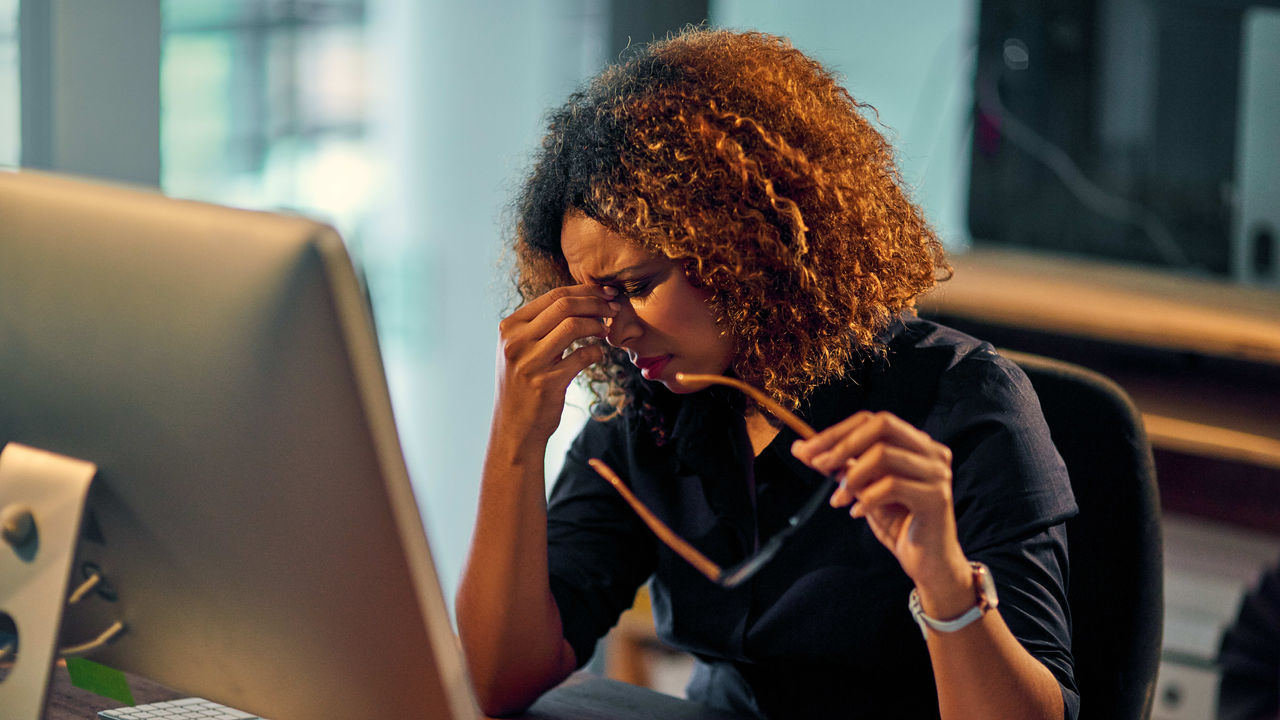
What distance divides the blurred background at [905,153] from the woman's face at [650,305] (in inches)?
6.5

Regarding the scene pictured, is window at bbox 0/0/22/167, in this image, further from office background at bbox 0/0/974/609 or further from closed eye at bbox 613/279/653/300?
closed eye at bbox 613/279/653/300

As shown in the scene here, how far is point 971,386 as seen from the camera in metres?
1.01

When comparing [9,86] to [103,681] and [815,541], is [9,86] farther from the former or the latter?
[815,541]

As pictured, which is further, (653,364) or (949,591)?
(653,364)

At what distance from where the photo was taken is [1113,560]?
3.44 ft

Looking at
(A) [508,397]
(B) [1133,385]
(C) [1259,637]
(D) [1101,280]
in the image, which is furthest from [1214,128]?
(A) [508,397]

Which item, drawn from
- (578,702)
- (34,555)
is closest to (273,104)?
(578,702)

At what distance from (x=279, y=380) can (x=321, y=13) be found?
2.57 metres

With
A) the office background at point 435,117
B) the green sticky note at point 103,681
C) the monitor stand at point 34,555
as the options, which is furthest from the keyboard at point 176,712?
the office background at point 435,117

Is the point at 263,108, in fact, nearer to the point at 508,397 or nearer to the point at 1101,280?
the point at 1101,280

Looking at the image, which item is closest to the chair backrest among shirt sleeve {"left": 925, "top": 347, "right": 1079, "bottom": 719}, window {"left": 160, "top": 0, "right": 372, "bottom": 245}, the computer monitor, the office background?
shirt sleeve {"left": 925, "top": 347, "right": 1079, "bottom": 719}

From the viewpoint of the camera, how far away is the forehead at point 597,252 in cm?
100

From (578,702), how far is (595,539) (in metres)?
0.20

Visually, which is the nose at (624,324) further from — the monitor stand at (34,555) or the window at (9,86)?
the window at (9,86)
